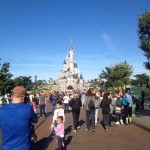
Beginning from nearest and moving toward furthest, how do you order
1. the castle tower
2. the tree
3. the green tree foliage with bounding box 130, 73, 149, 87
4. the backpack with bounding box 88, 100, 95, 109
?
the backpack with bounding box 88, 100, 95, 109
the tree
the green tree foliage with bounding box 130, 73, 149, 87
the castle tower

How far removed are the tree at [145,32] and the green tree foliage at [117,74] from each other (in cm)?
3659

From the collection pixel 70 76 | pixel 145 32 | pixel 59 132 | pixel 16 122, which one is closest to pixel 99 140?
pixel 59 132

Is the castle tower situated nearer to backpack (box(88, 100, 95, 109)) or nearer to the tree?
the tree

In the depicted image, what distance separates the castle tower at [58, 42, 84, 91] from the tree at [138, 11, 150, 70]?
4595 inches

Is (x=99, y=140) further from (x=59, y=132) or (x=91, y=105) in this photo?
(x=91, y=105)

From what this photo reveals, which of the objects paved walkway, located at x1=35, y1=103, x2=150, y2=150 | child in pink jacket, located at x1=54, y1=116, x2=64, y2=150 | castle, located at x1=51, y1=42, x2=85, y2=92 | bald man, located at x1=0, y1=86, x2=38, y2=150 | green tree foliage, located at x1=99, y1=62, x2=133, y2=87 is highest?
castle, located at x1=51, y1=42, x2=85, y2=92

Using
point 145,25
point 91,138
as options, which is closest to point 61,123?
point 91,138

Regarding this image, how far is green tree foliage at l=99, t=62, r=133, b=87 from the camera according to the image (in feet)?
233

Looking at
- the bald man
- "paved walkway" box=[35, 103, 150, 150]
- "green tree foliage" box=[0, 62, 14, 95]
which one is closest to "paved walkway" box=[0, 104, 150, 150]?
"paved walkway" box=[35, 103, 150, 150]

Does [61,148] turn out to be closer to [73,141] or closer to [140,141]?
[73,141]

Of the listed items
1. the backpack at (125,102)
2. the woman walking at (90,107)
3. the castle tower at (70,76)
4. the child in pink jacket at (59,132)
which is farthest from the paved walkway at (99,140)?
the castle tower at (70,76)

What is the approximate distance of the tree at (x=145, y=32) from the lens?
104 ft

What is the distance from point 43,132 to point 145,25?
2074cm

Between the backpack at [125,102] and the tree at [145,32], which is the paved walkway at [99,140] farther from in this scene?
the tree at [145,32]
